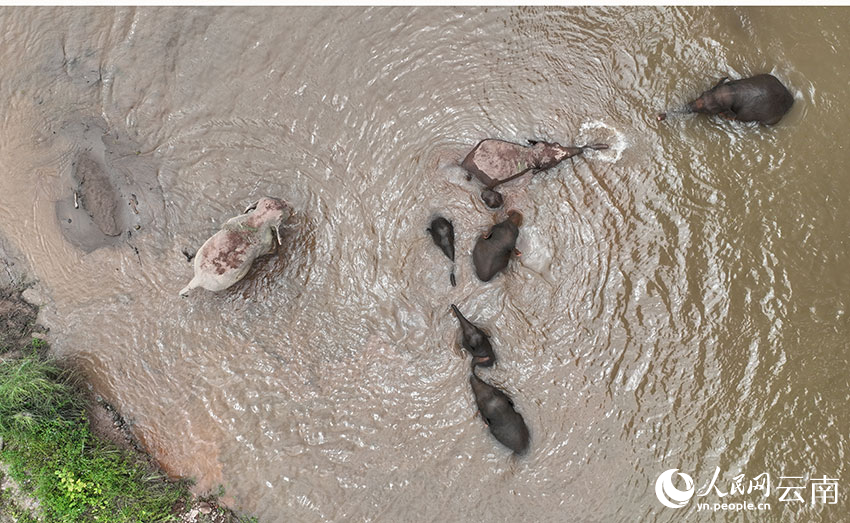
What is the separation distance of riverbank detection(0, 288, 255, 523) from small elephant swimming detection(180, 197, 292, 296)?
6.94ft

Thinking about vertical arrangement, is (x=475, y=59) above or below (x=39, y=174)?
below

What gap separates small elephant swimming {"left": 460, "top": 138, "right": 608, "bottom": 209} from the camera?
5.21 m

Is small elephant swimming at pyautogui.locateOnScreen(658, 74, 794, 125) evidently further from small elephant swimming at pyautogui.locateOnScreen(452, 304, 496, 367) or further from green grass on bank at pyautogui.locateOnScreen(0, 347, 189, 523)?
green grass on bank at pyautogui.locateOnScreen(0, 347, 189, 523)

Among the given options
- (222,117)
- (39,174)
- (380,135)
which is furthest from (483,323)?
(39,174)

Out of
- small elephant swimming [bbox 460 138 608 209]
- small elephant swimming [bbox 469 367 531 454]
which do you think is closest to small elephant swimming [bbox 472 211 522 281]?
small elephant swimming [bbox 460 138 608 209]

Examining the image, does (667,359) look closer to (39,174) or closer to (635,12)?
(635,12)

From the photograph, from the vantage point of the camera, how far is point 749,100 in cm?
518

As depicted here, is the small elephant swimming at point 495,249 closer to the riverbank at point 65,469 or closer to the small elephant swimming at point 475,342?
the small elephant swimming at point 475,342

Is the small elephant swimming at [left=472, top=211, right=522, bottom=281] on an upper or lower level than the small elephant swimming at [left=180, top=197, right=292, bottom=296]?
lower

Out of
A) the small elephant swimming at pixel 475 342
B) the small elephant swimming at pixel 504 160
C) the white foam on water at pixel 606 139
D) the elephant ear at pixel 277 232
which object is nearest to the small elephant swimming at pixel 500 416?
the small elephant swimming at pixel 475 342

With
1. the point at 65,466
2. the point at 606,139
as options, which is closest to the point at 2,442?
the point at 65,466

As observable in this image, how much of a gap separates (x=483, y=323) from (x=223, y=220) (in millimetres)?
3280

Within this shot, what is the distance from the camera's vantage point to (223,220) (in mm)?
5699

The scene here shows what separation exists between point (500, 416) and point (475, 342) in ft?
2.70
